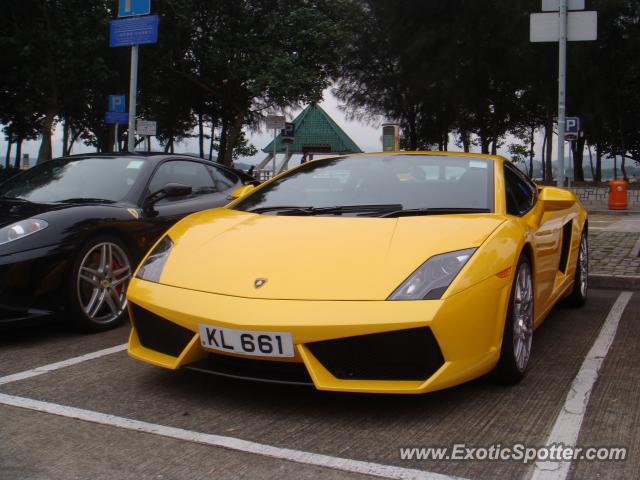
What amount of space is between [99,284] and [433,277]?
8.38 ft

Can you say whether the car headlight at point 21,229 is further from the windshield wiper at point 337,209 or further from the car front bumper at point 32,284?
the windshield wiper at point 337,209

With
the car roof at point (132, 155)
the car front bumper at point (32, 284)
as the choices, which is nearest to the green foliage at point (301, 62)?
the car roof at point (132, 155)

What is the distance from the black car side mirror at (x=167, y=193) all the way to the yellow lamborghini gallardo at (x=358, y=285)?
113 cm

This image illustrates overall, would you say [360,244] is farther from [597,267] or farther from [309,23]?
[309,23]

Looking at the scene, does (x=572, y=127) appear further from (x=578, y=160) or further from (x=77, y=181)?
(x=578, y=160)

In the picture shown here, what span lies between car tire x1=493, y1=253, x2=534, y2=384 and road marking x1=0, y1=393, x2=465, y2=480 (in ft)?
3.36

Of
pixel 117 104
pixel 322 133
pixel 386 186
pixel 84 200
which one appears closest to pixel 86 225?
pixel 84 200

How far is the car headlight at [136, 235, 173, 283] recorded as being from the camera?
3.35 meters

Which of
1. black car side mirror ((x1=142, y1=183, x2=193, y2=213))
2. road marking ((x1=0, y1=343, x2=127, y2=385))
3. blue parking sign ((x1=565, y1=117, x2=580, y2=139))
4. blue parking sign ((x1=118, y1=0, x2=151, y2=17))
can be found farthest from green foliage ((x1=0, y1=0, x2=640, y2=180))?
road marking ((x1=0, y1=343, x2=127, y2=385))

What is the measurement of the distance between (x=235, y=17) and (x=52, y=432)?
2634 cm

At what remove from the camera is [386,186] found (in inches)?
155

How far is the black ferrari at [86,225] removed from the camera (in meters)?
4.12

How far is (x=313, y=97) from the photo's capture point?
2614 centimetres

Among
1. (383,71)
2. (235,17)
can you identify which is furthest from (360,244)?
(383,71)
